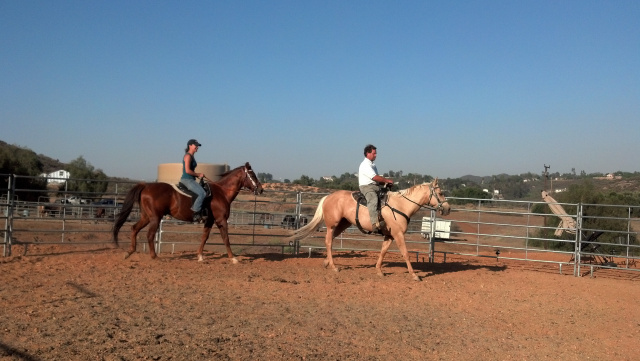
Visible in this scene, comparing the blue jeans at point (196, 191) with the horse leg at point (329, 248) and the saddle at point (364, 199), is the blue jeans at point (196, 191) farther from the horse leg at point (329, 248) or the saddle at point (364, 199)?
the saddle at point (364, 199)

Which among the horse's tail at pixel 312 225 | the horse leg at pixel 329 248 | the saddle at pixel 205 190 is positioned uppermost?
the saddle at pixel 205 190

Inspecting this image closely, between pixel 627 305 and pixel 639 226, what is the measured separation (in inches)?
1210

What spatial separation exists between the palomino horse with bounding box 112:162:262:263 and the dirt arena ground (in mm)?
623

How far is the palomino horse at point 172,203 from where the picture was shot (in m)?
9.20

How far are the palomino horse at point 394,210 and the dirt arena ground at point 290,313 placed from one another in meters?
0.69

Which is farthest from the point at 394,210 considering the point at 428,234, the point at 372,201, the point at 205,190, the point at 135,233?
the point at 428,234

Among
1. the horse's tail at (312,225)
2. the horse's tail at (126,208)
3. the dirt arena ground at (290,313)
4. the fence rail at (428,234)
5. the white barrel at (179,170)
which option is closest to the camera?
the dirt arena ground at (290,313)

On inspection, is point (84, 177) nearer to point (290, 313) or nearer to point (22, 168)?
point (22, 168)

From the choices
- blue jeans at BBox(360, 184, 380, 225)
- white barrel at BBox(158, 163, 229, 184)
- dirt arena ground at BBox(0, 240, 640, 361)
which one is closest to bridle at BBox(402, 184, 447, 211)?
blue jeans at BBox(360, 184, 380, 225)

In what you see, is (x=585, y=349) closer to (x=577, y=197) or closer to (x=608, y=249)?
(x=608, y=249)

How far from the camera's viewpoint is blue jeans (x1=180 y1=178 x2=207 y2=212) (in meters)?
9.35

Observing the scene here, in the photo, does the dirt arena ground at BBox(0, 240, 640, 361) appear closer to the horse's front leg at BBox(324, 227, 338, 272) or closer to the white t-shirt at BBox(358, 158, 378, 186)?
the horse's front leg at BBox(324, 227, 338, 272)

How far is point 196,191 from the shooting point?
939cm

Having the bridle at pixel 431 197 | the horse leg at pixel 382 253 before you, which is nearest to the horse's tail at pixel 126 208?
the horse leg at pixel 382 253
